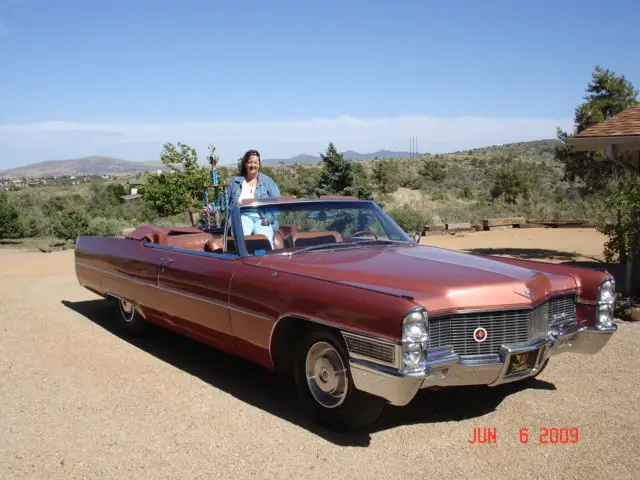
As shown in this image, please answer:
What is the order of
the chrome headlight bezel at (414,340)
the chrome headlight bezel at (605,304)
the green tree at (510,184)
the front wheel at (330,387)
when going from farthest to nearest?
1. the green tree at (510,184)
2. the chrome headlight bezel at (605,304)
3. the front wheel at (330,387)
4. the chrome headlight bezel at (414,340)

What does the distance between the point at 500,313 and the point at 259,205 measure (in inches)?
89.1

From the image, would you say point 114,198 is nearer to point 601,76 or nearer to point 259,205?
point 601,76

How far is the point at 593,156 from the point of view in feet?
55.1

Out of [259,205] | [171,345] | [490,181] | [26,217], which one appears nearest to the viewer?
[259,205]

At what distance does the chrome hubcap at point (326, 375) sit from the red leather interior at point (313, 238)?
1.14 m

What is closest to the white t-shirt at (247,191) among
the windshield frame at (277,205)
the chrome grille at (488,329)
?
the windshield frame at (277,205)

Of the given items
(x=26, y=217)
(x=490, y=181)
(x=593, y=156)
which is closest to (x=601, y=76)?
(x=593, y=156)

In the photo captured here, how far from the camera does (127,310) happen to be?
716cm

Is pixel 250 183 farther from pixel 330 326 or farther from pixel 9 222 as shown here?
pixel 9 222

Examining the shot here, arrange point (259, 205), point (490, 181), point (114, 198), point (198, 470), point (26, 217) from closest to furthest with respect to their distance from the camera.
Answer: point (198, 470) < point (259, 205) < point (26, 217) < point (114, 198) < point (490, 181)

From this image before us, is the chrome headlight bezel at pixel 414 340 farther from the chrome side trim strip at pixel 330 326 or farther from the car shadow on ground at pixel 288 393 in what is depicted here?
the car shadow on ground at pixel 288 393

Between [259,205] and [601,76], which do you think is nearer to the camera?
[259,205]

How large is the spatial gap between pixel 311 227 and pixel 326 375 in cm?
150

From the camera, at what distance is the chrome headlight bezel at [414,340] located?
362 centimetres
